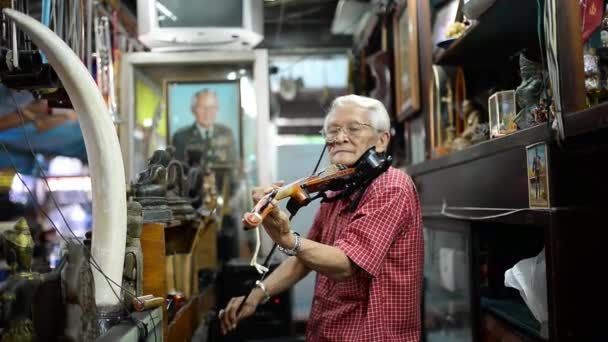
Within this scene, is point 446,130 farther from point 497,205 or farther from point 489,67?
point 497,205

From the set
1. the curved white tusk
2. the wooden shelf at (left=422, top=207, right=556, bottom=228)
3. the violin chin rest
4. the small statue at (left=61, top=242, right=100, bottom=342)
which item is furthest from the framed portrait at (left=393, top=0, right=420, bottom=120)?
the small statue at (left=61, top=242, right=100, bottom=342)

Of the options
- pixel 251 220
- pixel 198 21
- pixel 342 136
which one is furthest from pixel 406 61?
pixel 251 220

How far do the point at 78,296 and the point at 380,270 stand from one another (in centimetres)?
92

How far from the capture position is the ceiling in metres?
3.56

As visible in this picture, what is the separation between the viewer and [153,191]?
187cm

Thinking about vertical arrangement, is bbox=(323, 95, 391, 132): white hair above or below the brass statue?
above

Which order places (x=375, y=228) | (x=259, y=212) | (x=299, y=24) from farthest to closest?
(x=299, y=24) → (x=375, y=228) → (x=259, y=212)

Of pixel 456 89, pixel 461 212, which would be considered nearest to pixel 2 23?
pixel 461 212

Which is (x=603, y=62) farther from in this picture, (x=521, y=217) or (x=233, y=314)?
(x=233, y=314)

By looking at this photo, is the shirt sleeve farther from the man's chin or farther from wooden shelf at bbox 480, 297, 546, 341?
wooden shelf at bbox 480, 297, 546, 341

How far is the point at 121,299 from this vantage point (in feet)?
4.58

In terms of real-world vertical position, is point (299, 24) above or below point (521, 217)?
above

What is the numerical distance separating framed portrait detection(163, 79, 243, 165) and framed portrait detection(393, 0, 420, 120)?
3.48ft

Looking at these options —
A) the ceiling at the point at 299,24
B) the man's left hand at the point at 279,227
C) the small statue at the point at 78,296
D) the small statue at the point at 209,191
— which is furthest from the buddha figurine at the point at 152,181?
the ceiling at the point at 299,24
